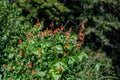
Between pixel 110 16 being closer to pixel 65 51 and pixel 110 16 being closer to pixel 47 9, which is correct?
pixel 47 9

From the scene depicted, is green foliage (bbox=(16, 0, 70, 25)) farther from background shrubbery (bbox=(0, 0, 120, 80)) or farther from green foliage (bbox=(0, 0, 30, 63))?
green foliage (bbox=(0, 0, 30, 63))

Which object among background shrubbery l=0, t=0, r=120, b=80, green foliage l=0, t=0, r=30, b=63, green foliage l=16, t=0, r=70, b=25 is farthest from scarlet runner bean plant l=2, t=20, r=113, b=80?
green foliage l=16, t=0, r=70, b=25

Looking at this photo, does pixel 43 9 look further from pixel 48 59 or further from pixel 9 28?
pixel 48 59

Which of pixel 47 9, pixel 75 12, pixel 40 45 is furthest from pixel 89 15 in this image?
pixel 40 45

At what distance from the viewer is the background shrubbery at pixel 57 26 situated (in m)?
4.55

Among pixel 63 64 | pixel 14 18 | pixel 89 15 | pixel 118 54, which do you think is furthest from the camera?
pixel 118 54

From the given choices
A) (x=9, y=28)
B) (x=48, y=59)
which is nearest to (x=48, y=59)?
(x=48, y=59)

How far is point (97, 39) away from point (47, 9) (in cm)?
308

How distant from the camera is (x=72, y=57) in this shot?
432 centimetres

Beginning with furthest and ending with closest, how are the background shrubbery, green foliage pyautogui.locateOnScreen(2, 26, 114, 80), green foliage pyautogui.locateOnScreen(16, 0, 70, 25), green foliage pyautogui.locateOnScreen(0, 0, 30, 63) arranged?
green foliage pyautogui.locateOnScreen(16, 0, 70, 25), green foliage pyautogui.locateOnScreen(0, 0, 30, 63), the background shrubbery, green foliage pyautogui.locateOnScreen(2, 26, 114, 80)

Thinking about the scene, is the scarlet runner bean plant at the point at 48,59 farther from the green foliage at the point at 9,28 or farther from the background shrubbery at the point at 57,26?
the green foliage at the point at 9,28

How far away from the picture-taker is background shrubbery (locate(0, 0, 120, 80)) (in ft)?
14.9

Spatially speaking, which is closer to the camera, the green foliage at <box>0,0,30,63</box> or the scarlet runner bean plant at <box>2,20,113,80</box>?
the scarlet runner bean plant at <box>2,20,113,80</box>

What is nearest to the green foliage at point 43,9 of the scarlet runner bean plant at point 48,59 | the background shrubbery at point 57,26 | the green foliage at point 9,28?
the background shrubbery at point 57,26
